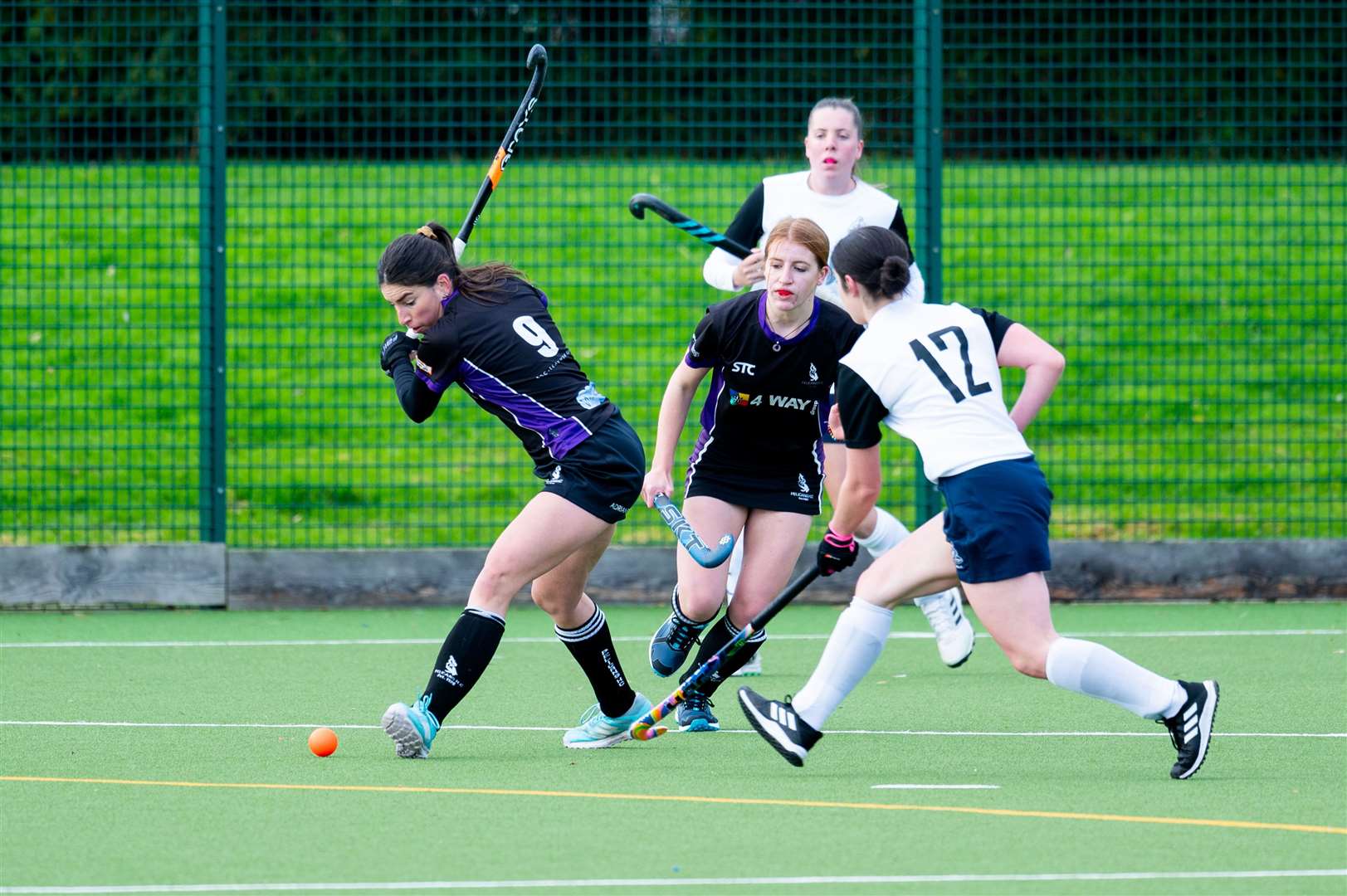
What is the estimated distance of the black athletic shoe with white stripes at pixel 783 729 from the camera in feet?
16.2

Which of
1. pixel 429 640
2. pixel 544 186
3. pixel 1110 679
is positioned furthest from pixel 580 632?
pixel 544 186

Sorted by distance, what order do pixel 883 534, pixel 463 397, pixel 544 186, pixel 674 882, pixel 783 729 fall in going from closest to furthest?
pixel 674 882 → pixel 783 729 → pixel 883 534 → pixel 544 186 → pixel 463 397

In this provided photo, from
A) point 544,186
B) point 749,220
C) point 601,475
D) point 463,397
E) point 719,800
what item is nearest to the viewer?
point 719,800

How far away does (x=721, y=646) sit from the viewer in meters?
6.05

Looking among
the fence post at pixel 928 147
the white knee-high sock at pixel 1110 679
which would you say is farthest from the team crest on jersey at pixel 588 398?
the fence post at pixel 928 147

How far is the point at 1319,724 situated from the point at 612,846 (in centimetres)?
268

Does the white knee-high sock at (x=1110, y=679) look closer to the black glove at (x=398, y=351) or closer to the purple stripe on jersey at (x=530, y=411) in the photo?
the purple stripe on jersey at (x=530, y=411)

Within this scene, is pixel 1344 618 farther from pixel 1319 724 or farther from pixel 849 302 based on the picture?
pixel 849 302

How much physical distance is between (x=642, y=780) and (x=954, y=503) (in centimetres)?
110

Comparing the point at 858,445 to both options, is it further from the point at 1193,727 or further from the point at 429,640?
the point at 429,640

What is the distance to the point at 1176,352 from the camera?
425 inches

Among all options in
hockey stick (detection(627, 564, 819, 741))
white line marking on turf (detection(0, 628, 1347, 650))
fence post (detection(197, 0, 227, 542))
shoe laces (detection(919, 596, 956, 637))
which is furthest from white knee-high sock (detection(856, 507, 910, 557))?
fence post (detection(197, 0, 227, 542))

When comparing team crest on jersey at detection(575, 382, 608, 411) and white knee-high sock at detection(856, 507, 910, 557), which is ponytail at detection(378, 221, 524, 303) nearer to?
team crest on jersey at detection(575, 382, 608, 411)

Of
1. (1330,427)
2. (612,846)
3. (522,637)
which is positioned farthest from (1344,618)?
(612,846)
